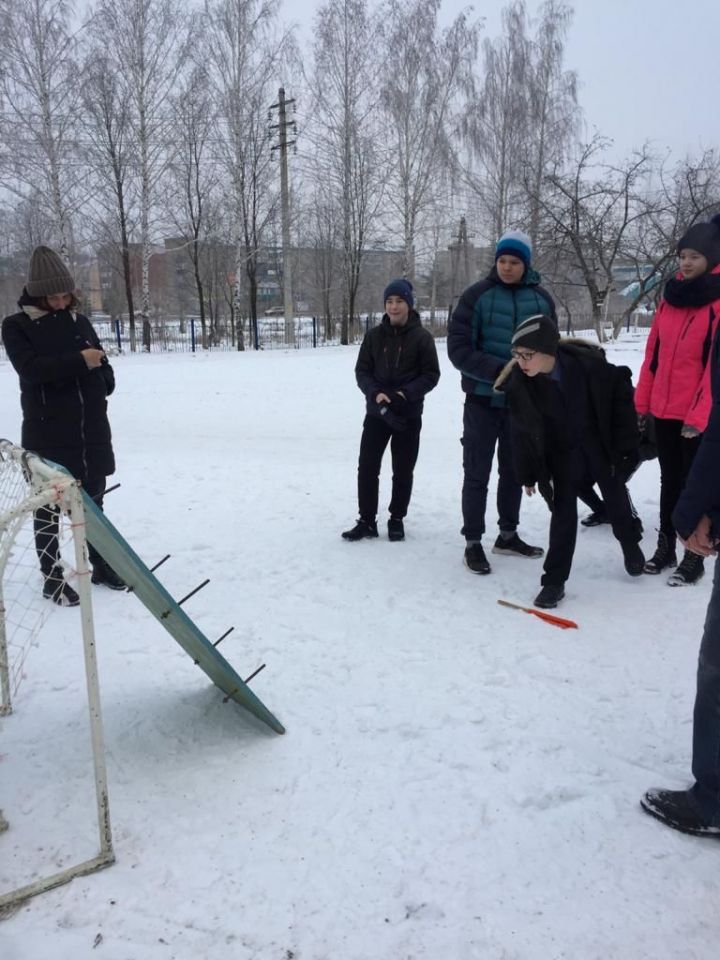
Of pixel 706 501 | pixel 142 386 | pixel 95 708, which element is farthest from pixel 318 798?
pixel 142 386

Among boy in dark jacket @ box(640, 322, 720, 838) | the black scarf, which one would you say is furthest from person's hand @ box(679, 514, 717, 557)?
the black scarf

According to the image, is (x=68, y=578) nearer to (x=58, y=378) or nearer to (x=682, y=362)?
(x=58, y=378)

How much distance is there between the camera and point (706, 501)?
82.7 inches

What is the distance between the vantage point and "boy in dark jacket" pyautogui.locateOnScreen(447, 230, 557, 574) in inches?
160

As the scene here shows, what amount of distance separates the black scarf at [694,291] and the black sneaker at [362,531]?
7.69ft

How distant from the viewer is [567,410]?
147 inches

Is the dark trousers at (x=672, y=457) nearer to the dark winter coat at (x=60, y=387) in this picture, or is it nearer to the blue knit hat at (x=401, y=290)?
the blue knit hat at (x=401, y=290)

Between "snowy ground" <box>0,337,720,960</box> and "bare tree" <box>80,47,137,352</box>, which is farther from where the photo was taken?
"bare tree" <box>80,47,137,352</box>

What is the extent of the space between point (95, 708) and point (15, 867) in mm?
510

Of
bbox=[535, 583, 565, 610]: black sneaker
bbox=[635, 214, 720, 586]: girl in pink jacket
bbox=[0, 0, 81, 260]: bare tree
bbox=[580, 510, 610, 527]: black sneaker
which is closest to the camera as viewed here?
bbox=[635, 214, 720, 586]: girl in pink jacket

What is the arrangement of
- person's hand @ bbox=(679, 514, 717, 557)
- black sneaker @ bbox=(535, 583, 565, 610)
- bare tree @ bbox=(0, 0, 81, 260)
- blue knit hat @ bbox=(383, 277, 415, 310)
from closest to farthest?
person's hand @ bbox=(679, 514, 717, 557) < black sneaker @ bbox=(535, 583, 565, 610) < blue knit hat @ bbox=(383, 277, 415, 310) < bare tree @ bbox=(0, 0, 81, 260)

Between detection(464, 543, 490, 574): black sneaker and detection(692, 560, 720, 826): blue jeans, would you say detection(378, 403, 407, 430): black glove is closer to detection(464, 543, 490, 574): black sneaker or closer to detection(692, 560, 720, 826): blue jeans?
detection(464, 543, 490, 574): black sneaker

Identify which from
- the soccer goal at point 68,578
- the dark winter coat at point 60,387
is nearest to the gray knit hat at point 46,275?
the dark winter coat at point 60,387

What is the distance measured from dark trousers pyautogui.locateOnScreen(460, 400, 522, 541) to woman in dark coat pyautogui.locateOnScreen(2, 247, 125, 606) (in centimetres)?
211
